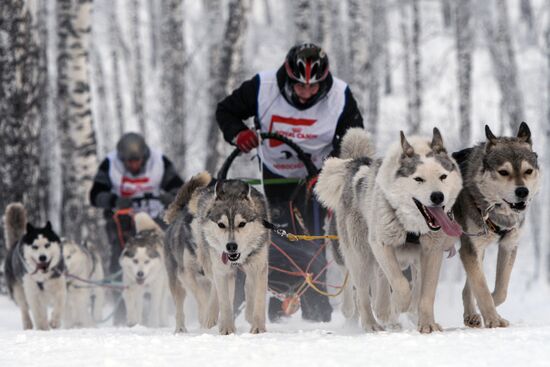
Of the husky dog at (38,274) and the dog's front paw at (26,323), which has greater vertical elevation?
the husky dog at (38,274)

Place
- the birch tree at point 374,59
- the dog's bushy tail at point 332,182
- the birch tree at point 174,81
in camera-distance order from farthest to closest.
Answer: the birch tree at point 374,59 → the birch tree at point 174,81 → the dog's bushy tail at point 332,182

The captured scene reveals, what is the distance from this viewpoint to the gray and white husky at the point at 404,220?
11.3 feet

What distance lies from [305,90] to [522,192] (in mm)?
1894

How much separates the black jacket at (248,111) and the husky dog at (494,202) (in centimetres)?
149

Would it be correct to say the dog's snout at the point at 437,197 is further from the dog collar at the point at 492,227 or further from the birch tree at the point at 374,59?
the birch tree at the point at 374,59

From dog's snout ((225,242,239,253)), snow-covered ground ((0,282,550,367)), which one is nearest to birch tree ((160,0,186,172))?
dog's snout ((225,242,239,253))

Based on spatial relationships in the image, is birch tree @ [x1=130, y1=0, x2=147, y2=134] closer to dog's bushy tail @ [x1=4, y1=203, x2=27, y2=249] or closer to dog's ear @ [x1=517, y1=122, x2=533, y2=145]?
dog's bushy tail @ [x1=4, y1=203, x2=27, y2=249]

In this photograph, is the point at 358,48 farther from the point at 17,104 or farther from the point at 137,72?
the point at 137,72

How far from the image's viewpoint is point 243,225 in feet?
13.8

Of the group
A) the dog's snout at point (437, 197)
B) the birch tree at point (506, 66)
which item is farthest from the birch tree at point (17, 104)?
the birch tree at point (506, 66)

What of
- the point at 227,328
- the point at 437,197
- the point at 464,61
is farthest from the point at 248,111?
the point at 464,61

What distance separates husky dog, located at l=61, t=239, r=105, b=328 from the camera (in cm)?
741

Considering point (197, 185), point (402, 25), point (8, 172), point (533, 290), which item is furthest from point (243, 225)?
point (402, 25)

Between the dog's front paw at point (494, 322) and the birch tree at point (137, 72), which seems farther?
the birch tree at point (137, 72)
